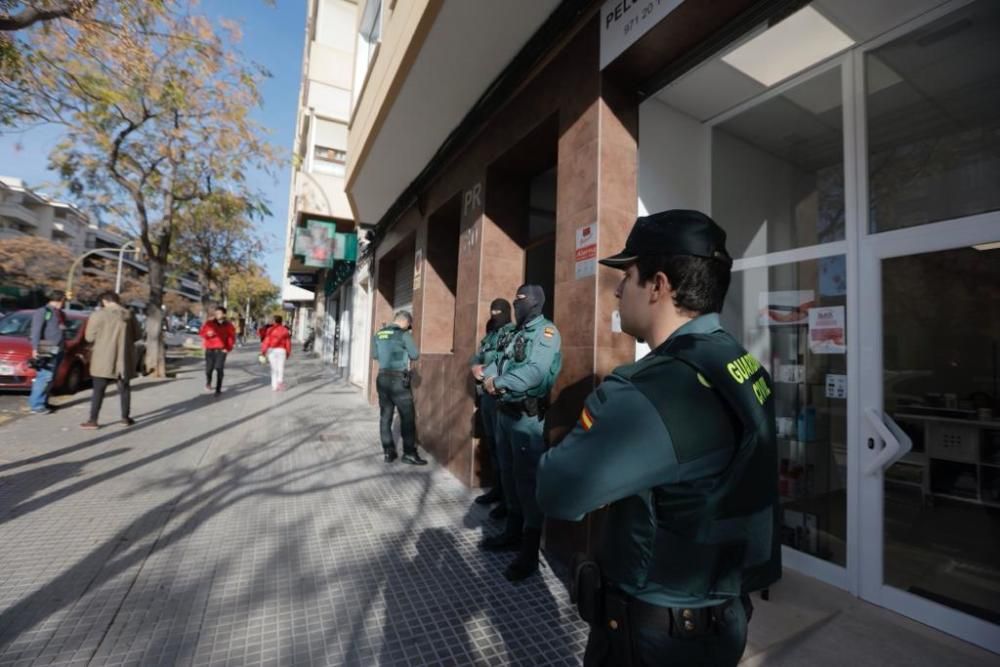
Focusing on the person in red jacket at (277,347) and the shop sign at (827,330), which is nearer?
the shop sign at (827,330)

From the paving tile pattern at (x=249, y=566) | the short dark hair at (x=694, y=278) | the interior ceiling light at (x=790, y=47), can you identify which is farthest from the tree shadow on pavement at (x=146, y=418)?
the interior ceiling light at (x=790, y=47)

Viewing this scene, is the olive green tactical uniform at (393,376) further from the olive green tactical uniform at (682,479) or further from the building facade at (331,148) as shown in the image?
the building facade at (331,148)

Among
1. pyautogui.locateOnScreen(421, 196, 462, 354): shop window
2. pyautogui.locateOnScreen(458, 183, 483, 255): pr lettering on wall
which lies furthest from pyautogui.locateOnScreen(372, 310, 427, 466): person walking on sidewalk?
pyautogui.locateOnScreen(458, 183, 483, 255): pr lettering on wall

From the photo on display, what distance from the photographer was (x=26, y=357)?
8336 mm

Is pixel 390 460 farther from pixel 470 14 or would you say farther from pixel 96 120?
pixel 96 120

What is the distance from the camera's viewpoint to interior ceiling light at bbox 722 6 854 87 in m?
2.91

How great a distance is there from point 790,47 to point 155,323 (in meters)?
15.3

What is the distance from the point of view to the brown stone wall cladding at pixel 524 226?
3.29 m

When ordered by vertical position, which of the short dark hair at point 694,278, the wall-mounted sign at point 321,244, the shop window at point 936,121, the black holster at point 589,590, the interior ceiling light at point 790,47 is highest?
the wall-mounted sign at point 321,244

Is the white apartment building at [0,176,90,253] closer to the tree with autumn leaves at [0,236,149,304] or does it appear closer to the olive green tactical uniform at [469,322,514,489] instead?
the tree with autumn leaves at [0,236,149,304]

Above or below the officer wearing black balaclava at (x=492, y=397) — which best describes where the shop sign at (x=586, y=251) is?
above

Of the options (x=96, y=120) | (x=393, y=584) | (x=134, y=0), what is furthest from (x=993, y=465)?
(x=96, y=120)

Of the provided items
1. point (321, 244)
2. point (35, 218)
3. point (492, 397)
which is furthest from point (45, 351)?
point (35, 218)

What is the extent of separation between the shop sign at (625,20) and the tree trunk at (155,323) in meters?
14.0
